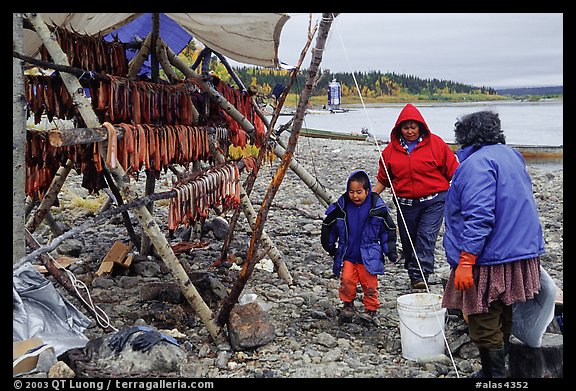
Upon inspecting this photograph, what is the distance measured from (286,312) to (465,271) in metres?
2.30

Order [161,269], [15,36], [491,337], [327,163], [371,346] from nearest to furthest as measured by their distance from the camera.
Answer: [491,337] → [15,36] → [371,346] → [161,269] → [327,163]

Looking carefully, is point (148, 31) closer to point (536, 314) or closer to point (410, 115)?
point (410, 115)

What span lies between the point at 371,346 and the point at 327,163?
15.7 m

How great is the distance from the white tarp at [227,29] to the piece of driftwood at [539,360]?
11.0 ft

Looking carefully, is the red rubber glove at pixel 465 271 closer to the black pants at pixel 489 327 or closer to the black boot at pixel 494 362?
the black pants at pixel 489 327

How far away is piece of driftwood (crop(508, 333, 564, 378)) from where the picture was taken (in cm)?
395

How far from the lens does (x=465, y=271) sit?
3684 mm

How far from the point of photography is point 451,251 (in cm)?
388

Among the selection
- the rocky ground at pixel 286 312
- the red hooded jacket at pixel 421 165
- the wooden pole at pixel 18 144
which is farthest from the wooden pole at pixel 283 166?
the red hooded jacket at pixel 421 165

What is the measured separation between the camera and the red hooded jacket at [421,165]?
584cm

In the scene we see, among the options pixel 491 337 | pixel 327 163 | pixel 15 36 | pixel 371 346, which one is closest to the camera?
pixel 491 337

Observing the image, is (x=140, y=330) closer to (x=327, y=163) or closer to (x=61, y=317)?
(x=61, y=317)

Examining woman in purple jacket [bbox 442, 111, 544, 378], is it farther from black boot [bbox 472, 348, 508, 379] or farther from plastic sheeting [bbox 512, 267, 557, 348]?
plastic sheeting [bbox 512, 267, 557, 348]
